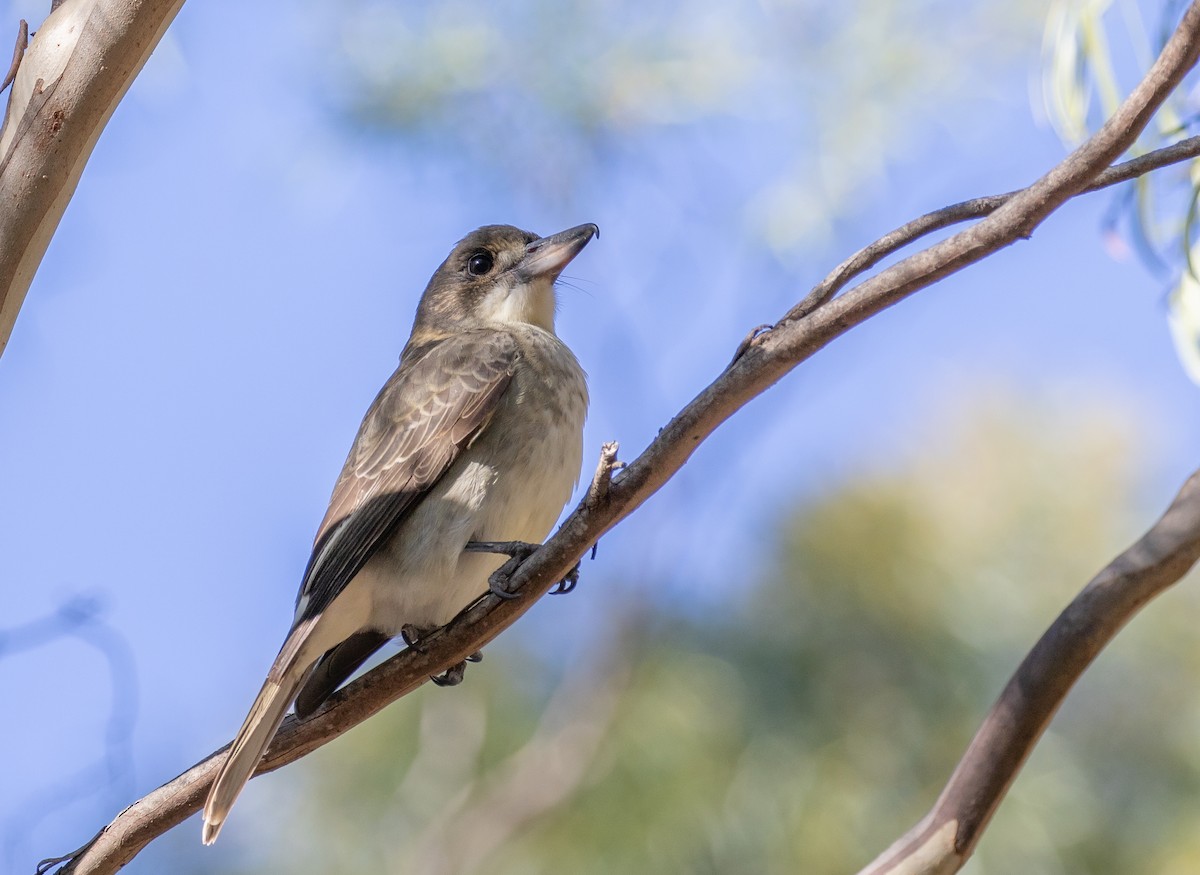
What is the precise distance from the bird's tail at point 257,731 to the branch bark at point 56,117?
0.81 m

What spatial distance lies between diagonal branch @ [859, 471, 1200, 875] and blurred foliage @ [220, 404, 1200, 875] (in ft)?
9.66

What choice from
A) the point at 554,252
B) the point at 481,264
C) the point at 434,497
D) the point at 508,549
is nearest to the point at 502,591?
the point at 508,549

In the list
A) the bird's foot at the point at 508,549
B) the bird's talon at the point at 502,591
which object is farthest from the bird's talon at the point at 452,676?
the bird's talon at the point at 502,591

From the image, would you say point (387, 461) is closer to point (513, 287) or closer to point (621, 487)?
point (513, 287)

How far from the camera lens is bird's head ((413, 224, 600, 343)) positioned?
407 cm

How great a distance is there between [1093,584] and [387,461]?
2066 mm

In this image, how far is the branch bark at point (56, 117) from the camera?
2057 millimetres

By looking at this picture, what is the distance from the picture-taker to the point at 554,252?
4059 millimetres

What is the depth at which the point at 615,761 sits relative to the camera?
5355 millimetres

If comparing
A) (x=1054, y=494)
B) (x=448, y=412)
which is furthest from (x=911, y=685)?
(x=448, y=412)

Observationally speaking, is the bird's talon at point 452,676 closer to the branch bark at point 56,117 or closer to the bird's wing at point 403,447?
the bird's wing at point 403,447

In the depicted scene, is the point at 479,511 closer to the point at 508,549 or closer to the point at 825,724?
the point at 508,549

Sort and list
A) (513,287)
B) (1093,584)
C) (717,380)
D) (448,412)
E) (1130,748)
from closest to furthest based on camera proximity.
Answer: (1093,584)
(717,380)
(448,412)
(513,287)
(1130,748)

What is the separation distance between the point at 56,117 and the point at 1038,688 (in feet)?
5.29
